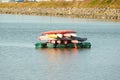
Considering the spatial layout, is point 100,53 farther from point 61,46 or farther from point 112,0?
point 112,0

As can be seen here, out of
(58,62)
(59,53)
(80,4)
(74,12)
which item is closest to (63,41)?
(59,53)

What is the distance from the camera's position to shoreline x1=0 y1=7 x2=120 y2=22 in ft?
377

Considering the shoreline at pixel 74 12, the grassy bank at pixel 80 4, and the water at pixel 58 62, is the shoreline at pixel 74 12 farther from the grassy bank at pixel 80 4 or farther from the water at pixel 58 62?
the water at pixel 58 62

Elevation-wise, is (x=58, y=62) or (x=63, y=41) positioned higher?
(x=63, y=41)

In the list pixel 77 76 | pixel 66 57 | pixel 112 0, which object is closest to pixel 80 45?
pixel 66 57

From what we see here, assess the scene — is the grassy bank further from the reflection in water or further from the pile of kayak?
the reflection in water

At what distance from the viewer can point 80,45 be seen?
2066 inches

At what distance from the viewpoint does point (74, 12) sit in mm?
128750

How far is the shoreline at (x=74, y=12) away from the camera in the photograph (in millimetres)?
114875

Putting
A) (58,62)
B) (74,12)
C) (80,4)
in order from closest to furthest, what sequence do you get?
(58,62), (74,12), (80,4)

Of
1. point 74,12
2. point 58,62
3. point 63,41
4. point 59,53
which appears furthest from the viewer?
point 74,12

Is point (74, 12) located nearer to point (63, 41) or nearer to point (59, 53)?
point (63, 41)

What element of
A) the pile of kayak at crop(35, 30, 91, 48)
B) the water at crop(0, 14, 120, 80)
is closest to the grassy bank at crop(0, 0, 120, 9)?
the pile of kayak at crop(35, 30, 91, 48)

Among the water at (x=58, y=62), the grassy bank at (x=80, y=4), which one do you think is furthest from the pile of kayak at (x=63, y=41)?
the grassy bank at (x=80, y=4)
